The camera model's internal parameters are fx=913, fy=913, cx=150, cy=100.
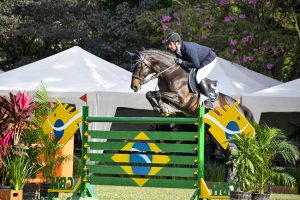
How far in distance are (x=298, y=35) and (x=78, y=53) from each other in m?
6.96

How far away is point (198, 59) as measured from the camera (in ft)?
46.5

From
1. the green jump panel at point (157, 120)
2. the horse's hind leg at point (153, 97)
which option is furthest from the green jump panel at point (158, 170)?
the horse's hind leg at point (153, 97)

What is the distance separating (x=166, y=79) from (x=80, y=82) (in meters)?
6.04

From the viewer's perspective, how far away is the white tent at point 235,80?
62.4 ft

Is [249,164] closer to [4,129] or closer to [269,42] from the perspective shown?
[4,129]

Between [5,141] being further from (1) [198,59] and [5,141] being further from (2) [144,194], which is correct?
(1) [198,59]

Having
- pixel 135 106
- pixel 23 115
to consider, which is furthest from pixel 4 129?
pixel 135 106

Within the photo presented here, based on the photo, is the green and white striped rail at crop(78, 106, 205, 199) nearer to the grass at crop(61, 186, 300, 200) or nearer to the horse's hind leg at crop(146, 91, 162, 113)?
the grass at crop(61, 186, 300, 200)

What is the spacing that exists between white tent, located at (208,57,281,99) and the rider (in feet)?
12.6

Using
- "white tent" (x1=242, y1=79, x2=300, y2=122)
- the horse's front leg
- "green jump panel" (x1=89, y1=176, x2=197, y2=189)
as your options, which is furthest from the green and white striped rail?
A: "white tent" (x1=242, y1=79, x2=300, y2=122)

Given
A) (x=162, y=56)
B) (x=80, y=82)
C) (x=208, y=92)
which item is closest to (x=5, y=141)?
(x=162, y=56)

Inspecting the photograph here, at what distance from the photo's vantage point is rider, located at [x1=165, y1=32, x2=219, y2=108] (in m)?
13.8

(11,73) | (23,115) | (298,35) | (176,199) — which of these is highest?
(298,35)

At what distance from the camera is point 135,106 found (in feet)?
62.3
